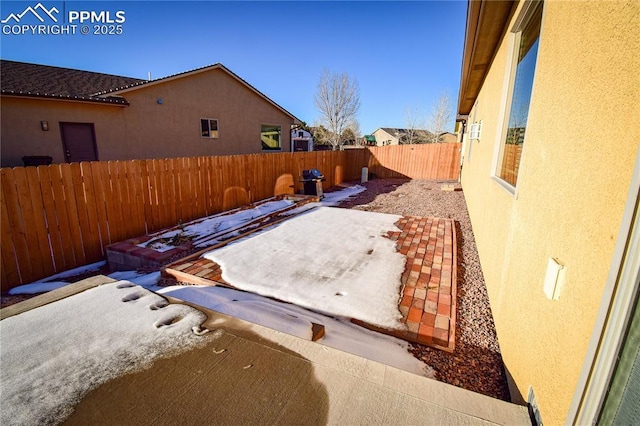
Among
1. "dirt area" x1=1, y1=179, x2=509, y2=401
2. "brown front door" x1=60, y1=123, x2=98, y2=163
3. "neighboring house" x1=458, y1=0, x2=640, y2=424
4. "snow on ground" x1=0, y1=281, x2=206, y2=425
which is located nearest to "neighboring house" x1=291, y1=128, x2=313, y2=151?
"brown front door" x1=60, y1=123, x2=98, y2=163

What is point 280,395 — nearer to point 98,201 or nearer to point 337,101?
point 98,201

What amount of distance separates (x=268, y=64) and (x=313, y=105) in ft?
24.3

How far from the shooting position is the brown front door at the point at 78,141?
353 inches

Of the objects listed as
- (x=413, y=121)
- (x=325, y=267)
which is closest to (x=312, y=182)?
(x=325, y=267)

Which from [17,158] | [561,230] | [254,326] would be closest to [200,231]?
[254,326]

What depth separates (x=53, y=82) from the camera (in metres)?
9.59

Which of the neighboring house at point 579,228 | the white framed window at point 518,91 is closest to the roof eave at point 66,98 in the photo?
the white framed window at point 518,91

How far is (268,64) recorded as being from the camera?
79.7 ft

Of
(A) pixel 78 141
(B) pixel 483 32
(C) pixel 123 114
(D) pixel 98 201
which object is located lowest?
(D) pixel 98 201

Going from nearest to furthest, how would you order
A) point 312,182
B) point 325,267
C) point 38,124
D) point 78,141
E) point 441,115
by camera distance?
point 325,267 → point 38,124 → point 78,141 → point 312,182 → point 441,115

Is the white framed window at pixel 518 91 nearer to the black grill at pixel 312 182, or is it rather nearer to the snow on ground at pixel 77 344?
the snow on ground at pixel 77 344

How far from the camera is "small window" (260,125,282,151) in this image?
1529 cm

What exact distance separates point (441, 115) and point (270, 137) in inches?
1091

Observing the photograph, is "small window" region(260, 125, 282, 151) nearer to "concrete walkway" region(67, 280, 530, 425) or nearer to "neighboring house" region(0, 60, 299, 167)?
"neighboring house" region(0, 60, 299, 167)
